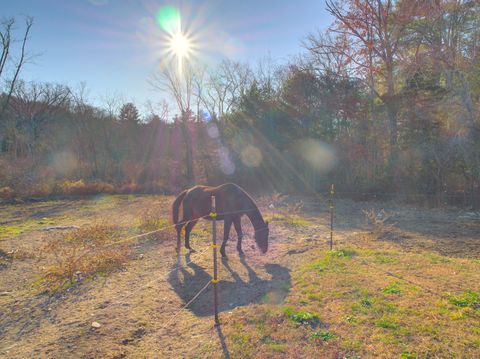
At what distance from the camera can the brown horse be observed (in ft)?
21.7

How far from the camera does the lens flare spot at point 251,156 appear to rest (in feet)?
65.6

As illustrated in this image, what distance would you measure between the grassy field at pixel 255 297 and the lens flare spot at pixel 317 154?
8.62 meters

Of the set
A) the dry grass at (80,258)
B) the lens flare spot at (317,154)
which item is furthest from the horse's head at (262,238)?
the lens flare spot at (317,154)

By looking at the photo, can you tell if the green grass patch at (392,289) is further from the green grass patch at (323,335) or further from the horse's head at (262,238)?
the horse's head at (262,238)

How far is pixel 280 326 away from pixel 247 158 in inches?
669

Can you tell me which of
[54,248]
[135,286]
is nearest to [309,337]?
[135,286]

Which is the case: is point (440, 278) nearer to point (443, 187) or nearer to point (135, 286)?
point (135, 286)

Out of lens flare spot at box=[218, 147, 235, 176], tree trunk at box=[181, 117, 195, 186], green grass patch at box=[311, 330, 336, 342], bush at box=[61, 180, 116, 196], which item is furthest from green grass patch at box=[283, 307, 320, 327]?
bush at box=[61, 180, 116, 196]

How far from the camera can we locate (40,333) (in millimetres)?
3936

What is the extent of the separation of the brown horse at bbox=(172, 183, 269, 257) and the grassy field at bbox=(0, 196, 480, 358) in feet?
1.81

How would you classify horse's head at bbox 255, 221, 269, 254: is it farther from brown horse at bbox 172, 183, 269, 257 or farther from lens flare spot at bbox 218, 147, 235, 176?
lens flare spot at bbox 218, 147, 235, 176

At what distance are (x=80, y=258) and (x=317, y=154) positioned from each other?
1475 cm

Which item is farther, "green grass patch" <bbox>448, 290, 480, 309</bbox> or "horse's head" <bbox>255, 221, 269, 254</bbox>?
"horse's head" <bbox>255, 221, 269, 254</bbox>

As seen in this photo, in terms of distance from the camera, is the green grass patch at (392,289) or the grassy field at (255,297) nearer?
the grassy field at (255,297)
